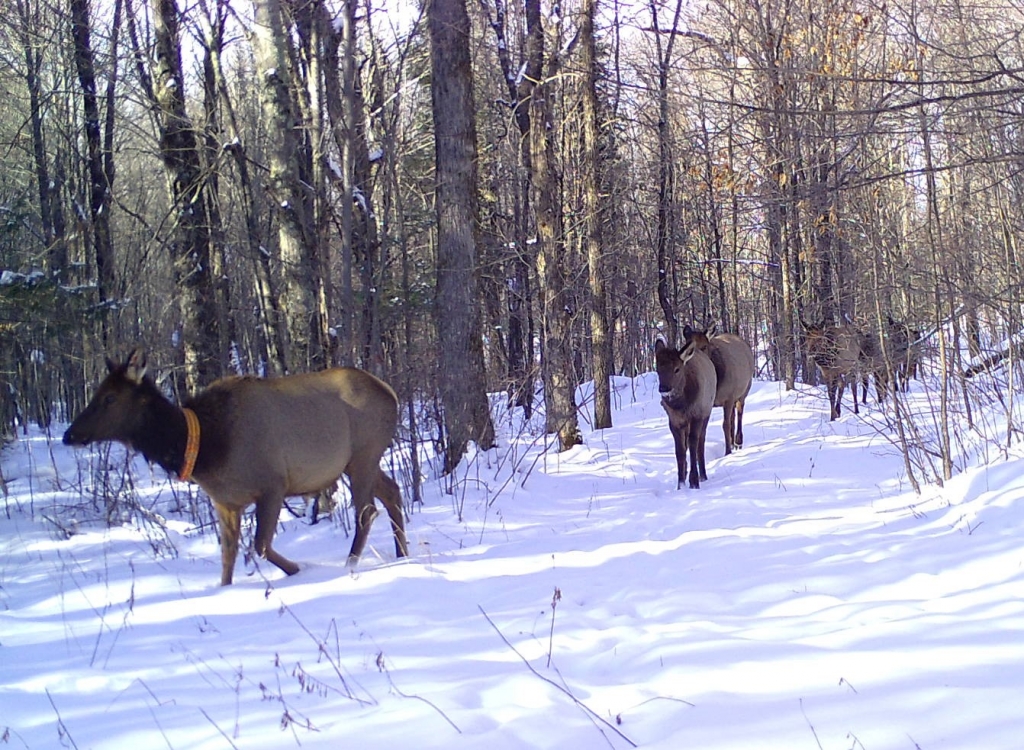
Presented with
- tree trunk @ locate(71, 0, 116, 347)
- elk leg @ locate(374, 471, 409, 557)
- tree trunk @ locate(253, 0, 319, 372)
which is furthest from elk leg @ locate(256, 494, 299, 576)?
tree trunk @ locate(71, 0, 116, 347)

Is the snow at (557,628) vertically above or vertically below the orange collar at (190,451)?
below

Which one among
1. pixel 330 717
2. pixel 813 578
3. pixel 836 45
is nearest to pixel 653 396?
pixel 836 45

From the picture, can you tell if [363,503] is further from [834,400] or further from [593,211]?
[834,400]

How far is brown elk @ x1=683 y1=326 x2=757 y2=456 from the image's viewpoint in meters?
14.0

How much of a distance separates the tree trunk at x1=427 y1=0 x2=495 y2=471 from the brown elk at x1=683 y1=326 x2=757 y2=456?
3.60 m

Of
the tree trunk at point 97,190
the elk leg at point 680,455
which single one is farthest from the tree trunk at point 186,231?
the elk leg at point 680,455

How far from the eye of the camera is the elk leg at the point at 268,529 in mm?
7402

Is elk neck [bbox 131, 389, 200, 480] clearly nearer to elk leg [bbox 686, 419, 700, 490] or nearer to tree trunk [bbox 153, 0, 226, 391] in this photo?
tree trunk [bbox 153, 0, 226, 391]

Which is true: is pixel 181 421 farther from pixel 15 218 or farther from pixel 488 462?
pixel 15 218

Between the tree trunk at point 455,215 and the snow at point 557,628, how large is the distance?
1904 millimetres

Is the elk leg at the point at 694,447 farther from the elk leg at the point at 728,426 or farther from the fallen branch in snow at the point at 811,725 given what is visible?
the fallen branch in snow at the point at 811,725

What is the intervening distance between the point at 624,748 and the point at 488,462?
8.18m

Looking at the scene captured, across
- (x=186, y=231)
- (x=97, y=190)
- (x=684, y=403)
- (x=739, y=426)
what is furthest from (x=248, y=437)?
(x=97, y=190)

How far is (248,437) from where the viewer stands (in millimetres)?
7598
